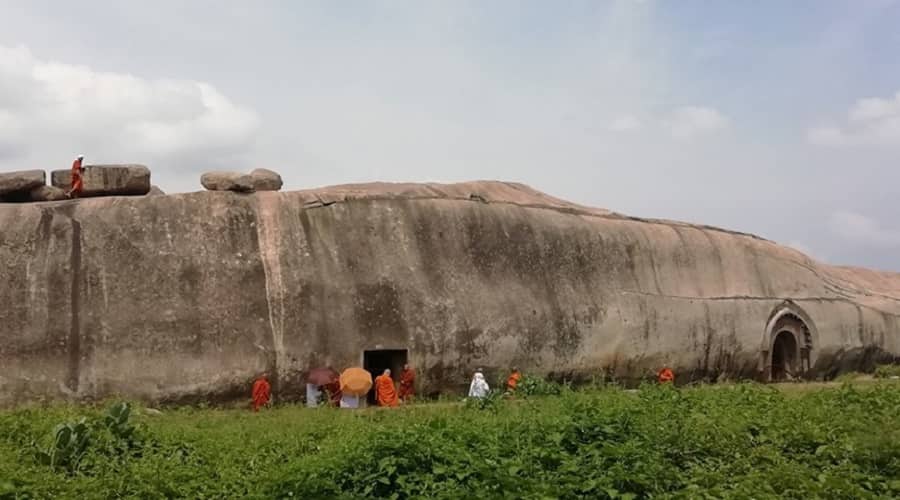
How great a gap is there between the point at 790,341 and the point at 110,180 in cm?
1212

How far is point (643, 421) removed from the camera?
7020 millimetres

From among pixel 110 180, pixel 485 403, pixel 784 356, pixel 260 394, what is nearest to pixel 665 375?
pixel 784 356

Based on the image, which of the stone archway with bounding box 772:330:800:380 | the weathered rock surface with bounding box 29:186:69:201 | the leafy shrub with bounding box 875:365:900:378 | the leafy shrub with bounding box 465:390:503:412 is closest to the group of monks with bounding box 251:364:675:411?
the leafy shrub with bounding box 465:390:503:412

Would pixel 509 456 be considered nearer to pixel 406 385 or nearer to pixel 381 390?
pixel 381 390

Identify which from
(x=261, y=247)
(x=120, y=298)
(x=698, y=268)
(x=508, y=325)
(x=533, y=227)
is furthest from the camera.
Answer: (x=698, y=268)

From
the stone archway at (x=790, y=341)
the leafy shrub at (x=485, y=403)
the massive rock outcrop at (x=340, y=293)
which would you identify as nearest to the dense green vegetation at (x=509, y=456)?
the leafy shrub at (x=485, y=403)

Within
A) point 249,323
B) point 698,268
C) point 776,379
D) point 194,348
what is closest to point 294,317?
point 249,323

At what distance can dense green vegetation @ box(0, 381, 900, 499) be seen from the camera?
19.5ft

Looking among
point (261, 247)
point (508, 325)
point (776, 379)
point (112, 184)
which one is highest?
point (112, 184)

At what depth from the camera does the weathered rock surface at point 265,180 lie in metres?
12.9

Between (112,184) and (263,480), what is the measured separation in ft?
24.2

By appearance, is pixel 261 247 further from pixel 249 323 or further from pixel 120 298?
pixel 120 298

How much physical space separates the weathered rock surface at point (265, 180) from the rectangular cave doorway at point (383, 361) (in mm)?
2761

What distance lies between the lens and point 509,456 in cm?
639
